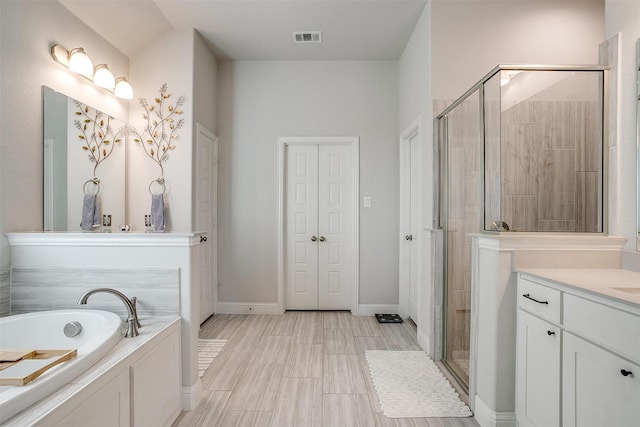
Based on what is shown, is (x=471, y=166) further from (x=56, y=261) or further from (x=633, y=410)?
(x=56, y=261)

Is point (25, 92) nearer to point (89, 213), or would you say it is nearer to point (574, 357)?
point (89, 213)

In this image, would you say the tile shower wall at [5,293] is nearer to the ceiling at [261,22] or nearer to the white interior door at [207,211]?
the white interior door at [207,211]

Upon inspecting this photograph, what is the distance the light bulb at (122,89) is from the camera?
3.09 m

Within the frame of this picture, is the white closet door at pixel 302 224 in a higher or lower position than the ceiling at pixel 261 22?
lower

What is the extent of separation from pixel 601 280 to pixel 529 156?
3.15 feet

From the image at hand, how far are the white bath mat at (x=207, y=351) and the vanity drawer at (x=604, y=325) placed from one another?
92.2 inches

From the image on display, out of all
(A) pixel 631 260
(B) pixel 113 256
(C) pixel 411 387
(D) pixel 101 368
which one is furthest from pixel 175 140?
(A) pixel 631 260

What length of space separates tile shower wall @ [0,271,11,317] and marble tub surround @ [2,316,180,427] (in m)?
0.80

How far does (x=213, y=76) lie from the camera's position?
393 centimetres

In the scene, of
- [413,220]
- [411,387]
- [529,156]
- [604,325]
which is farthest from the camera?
[413,220]

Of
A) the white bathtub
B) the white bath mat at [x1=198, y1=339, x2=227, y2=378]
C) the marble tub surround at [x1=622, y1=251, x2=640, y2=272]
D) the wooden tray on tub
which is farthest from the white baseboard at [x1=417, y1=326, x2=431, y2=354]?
the wooden tray on tub

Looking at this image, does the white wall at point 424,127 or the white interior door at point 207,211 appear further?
the white interior door at point 207,211

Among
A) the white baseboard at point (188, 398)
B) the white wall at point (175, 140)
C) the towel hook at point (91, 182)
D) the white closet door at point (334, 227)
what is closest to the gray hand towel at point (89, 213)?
the towel hook at point (91, 182)

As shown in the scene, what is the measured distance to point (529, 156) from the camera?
2189 millimetres
